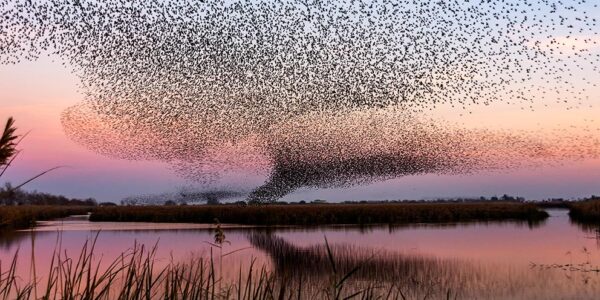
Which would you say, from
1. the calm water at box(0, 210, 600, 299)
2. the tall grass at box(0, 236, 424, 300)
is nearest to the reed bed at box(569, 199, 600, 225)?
the calm water at box(0, 210, 600, 299)

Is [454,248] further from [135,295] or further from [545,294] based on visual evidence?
[135,295]

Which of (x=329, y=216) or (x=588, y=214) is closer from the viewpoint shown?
(x=588, y=214)

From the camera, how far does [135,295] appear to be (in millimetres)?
4613

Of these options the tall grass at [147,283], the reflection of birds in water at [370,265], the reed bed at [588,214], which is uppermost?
the reed bed at [588,214]

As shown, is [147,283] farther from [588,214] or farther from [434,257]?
[588,214]

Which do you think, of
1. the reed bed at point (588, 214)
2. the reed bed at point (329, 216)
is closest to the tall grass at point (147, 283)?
the reed bed at point (329, 216)

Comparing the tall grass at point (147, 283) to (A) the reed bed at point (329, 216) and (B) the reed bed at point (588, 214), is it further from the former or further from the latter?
(B) the reed bed at point (588, 214)

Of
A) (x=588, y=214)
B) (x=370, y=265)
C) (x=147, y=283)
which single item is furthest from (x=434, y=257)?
(x=588, y=214)

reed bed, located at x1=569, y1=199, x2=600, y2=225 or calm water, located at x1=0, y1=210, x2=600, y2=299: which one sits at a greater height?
reed bed, located at x1=569, y1=199, x2=600, y2=225

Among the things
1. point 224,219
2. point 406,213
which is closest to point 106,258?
point 224,219

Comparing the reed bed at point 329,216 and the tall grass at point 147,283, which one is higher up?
the reed bed at point 329,216

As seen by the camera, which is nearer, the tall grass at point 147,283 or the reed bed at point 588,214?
the tall grass at point 147,283

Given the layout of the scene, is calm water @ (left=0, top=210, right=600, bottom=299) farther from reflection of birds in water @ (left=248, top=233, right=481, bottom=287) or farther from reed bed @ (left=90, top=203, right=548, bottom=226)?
reed bed @ (left=90, top=203, right=548, bottom=226)

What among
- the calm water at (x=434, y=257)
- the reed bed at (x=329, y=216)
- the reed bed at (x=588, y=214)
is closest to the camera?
the calm water at (x=434, y=257)
